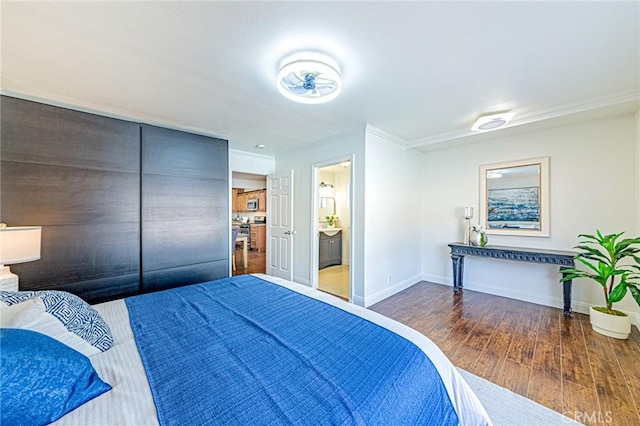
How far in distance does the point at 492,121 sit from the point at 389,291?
2.60 m

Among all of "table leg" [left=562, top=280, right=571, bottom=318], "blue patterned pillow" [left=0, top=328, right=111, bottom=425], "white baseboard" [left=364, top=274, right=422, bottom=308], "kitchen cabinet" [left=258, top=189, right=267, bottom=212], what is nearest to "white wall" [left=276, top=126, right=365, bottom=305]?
"white baseboard" [left=364, top=274, right=422, bottom=308]

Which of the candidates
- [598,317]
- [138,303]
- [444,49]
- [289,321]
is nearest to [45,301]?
[138,303]

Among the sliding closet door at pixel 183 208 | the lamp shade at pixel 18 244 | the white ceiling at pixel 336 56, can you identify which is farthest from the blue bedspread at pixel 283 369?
the white ceiling at pixel 336 56

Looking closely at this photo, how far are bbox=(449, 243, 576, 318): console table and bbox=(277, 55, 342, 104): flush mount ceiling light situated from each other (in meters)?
→ 3.04

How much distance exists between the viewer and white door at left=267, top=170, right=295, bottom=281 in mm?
4391

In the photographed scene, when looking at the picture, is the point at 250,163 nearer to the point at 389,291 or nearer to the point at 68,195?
the point at 68,195

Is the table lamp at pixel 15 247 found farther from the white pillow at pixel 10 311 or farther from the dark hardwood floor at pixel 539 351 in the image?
the dark hardwood floor at pixel 539 351

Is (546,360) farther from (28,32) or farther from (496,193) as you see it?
(28,32)

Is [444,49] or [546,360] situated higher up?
[444,49]

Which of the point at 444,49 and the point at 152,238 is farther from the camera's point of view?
the point at 152,238

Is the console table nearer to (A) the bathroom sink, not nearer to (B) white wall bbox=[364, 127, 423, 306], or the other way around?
(B) white wall bbox=[364, 127, 423, 306]

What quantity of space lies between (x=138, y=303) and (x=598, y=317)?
4263 mm

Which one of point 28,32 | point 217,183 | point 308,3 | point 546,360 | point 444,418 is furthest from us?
point 217,183

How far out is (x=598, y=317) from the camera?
8.34 ft
